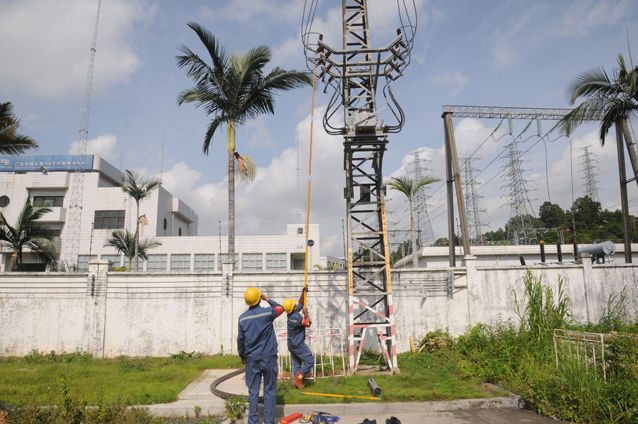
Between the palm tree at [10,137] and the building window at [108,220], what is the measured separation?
2706 centimetres

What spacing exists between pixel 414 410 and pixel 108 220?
131ft

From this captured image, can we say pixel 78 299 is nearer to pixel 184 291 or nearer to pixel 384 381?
pixel 184 291

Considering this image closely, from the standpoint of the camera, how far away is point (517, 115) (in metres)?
28.5

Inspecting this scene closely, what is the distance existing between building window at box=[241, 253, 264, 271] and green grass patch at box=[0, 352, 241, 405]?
1045 inches

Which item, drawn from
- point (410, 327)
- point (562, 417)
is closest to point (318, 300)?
point (410, 327)

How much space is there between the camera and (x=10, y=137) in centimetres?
1363

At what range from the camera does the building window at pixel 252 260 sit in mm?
38469

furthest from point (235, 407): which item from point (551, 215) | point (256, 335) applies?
point (551, 215)

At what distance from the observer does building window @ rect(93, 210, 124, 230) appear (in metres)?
39.8

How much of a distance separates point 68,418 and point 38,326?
796 cm

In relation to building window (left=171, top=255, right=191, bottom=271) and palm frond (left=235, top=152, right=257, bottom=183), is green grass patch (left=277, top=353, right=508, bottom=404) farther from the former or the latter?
building window (left=171, top=255, right=191, bottom=271)

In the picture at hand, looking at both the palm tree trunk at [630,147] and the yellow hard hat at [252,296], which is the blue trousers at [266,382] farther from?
the palm tree trunk at [630,147]

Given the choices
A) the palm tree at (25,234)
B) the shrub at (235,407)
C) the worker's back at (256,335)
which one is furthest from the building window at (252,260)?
the worker's back at (256,335)

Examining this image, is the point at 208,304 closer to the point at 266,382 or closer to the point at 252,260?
the point at 266,382
